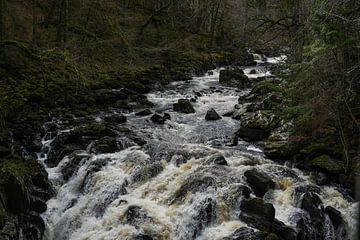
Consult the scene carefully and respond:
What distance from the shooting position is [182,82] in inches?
A: 1029

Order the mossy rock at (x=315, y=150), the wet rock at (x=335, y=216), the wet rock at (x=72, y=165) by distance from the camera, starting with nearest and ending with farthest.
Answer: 1. the wet rock at (x=335, y=216)
2. the mossy rock at (x=315, y=150)
3. the wet rock at (x=72, y=165)

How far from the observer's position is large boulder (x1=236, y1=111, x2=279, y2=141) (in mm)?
15180

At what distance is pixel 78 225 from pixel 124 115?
24.6 ft

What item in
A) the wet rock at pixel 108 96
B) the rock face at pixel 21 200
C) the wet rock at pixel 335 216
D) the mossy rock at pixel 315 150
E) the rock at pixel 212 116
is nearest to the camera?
the rock face at pixel 21 200

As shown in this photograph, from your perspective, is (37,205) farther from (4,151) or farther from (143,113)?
(143,113)

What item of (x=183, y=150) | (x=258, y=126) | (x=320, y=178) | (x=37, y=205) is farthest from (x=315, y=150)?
(x=37, y=205)

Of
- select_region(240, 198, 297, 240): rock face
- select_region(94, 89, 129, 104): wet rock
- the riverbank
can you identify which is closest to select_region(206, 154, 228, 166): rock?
select_region(240, 198, 297, 240): rock face

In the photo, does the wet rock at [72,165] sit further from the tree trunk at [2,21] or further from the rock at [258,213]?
the tree trunk at [2,21]

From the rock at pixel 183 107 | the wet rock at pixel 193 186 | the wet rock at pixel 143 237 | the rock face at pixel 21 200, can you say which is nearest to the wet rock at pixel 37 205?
the rock face at pixel 21 200

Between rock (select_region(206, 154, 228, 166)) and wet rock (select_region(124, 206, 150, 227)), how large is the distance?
2686mm

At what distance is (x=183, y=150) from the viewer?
1326 cm

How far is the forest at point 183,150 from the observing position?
9992 millimetres

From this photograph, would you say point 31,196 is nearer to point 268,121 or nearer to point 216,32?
point 268,121

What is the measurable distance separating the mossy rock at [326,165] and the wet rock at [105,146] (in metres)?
5.95
